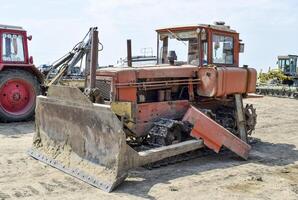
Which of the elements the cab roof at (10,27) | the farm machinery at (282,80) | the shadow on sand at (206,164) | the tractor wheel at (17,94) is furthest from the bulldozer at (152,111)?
the farm machinery at (282,80)

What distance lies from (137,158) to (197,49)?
2.96 meters

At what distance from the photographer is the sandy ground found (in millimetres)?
A: 5535

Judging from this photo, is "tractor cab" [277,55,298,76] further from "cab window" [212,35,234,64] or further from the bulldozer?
the bulldozer

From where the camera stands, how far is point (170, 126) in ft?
23.2

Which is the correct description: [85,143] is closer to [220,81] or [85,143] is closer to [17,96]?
[220,81]

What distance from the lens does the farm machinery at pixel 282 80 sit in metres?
23.4

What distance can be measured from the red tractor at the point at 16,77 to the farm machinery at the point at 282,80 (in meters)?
15.1

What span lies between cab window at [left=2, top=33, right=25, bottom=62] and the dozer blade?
4.72 metres

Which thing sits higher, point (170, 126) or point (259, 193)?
point (170, 126)

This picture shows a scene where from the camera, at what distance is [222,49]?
856 cm

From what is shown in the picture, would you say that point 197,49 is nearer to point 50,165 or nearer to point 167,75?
point 167,75

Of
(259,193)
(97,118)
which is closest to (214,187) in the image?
(259,193)

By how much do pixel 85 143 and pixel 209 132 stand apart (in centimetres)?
218

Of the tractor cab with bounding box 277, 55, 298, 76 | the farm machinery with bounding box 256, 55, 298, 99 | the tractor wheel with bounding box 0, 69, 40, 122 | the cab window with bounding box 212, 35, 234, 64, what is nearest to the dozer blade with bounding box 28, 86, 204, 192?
the cab window with bounding box 212, 35, 234, 64
